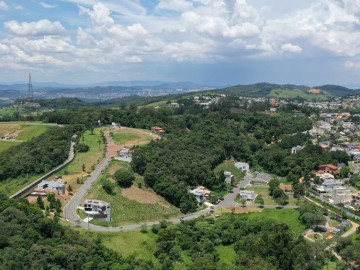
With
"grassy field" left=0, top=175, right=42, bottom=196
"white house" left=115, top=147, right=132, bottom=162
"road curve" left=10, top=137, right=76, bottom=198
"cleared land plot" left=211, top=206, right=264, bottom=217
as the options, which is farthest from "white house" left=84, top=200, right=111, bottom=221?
"white house" left=115, top=147, right=132, bottom=162

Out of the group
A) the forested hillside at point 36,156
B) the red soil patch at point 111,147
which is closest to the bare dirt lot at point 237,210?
the red soil patch at point 111,147

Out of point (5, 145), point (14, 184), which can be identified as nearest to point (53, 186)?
point (14, 184)

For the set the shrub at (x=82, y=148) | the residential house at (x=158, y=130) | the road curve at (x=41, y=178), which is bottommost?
the road curve at (x=41, y=178)

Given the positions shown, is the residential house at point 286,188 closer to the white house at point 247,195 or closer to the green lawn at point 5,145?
the white house at point 247,195

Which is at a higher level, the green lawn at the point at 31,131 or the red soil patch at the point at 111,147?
the red soil patch at the point at 111,147

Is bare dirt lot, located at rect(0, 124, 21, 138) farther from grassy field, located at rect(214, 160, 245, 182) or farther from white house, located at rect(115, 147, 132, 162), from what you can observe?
grassy field, located at rect(214, 160, 245, 182)

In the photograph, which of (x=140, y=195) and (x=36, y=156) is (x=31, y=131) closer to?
(x=36, y=156)
